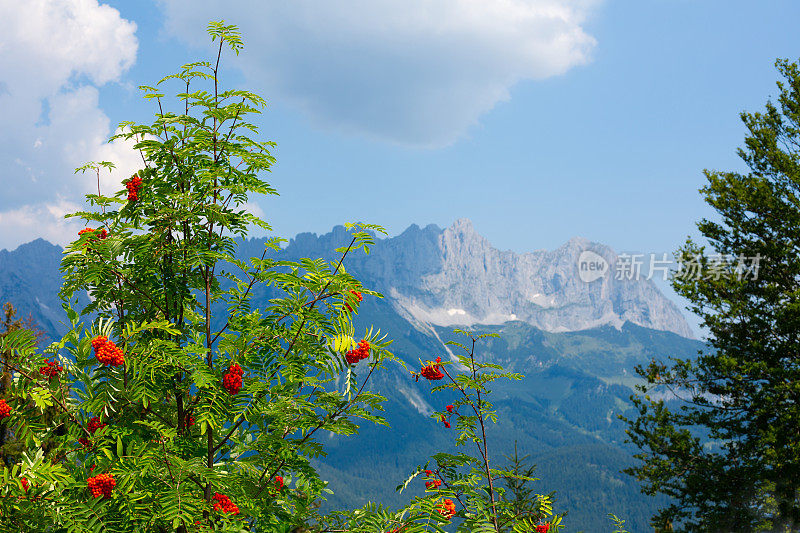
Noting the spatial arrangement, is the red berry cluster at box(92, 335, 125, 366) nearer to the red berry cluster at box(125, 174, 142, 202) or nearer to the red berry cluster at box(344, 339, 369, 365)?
the red berry cluster at box(125, 174, 142, 202)

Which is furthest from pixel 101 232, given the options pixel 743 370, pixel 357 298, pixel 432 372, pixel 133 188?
pixel 743 370

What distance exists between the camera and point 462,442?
186 inches

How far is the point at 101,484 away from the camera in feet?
11.7

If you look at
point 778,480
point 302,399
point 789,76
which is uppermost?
point 789,76

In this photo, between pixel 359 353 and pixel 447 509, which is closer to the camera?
pixel 447 509

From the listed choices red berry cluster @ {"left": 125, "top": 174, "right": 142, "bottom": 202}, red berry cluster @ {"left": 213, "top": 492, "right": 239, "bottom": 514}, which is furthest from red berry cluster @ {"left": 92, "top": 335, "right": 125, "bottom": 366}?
red berry cluster @ {"left": 125, "top": 174, "right": 142, "bottom": 202}

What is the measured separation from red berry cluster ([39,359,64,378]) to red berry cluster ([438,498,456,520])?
351cm

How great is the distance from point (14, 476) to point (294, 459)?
216cm

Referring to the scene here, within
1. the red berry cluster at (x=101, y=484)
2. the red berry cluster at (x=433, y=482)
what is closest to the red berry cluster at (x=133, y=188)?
the red berry cluster at (x=101, y=484)

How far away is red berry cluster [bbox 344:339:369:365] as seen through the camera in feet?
14.1

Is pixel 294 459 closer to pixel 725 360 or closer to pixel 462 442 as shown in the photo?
pixel 462 442

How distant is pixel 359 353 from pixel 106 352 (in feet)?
6.47

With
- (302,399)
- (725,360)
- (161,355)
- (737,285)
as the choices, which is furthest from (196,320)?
(737,285)

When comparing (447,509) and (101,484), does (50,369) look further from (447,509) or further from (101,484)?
(447,509)
